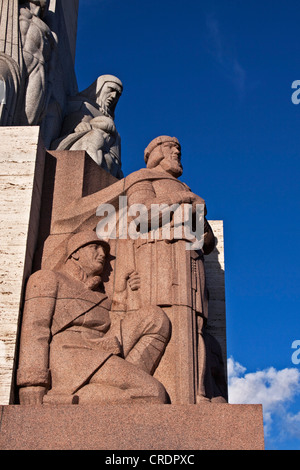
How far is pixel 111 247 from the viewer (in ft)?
26.2

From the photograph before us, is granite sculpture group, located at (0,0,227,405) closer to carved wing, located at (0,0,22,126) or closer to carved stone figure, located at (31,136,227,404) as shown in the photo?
carved stone figure, located at (31,136,227,404)

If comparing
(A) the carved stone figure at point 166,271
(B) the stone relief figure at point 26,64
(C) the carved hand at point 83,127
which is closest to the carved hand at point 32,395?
(A) the carved stone figure at point 166,271

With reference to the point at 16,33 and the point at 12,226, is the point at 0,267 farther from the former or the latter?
the point at 16,33

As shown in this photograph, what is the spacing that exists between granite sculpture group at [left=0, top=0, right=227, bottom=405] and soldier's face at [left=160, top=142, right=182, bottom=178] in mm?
15

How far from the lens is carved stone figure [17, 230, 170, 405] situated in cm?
643

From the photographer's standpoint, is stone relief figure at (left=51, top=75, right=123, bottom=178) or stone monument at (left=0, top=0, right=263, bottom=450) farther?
stone relief figure at (left=51, top=75, right=123, bottom=178)

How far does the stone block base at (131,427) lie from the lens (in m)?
5.80

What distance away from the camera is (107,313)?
730 cm

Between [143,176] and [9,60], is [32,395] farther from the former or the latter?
[9,60]

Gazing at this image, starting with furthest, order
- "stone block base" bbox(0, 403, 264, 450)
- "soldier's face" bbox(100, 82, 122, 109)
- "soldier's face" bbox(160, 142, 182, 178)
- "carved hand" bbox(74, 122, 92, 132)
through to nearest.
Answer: "soldier's face" bbox(100, 82, 122, 109), "carved hand" bbox(74, 122, 92, 132), "soldier's face" bbox(160, 142, 182, 178), "stone block base" bbox(0, 403, 264, 450)

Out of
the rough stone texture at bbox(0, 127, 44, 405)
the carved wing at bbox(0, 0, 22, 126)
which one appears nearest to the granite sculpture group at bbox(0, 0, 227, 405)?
the rough stone texture at bbox(0, 127, 44, 405)

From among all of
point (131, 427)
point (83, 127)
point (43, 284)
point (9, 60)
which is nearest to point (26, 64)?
point (9, 60)

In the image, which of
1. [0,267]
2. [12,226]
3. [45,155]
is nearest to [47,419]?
[0,267]

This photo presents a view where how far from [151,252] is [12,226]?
152cm
